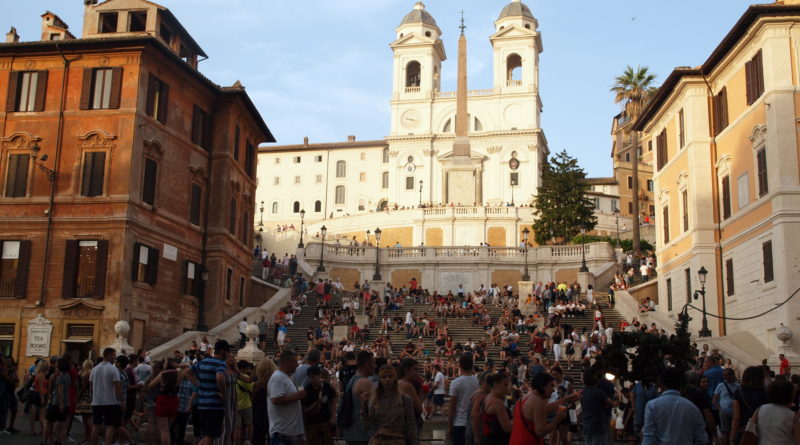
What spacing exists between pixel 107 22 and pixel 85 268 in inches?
434

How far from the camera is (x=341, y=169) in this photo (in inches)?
Answer: 4242

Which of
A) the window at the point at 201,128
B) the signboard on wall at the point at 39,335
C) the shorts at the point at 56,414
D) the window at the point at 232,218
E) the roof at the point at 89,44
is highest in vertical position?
the roof at the point at 89,44

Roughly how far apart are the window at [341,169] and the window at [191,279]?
7059 cm

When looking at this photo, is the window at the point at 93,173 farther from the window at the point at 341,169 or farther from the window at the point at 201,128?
the window at the point at 341,169

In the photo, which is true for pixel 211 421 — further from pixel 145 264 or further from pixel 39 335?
pixel 145 264

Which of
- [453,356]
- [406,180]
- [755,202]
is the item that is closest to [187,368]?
[453,356]

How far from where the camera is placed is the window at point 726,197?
1387 inches

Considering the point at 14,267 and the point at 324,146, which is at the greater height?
the point at 324,146

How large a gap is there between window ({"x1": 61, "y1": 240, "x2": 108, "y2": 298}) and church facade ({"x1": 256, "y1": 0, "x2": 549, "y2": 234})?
55.6 m

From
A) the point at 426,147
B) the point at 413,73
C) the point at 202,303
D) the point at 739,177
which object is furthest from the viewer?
the point at 413,73

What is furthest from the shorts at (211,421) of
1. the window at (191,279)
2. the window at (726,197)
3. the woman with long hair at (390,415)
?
the window at (726,197)

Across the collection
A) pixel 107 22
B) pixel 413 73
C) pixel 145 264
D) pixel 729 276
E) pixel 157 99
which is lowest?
pixel 145 264

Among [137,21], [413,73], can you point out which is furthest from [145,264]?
[413,73]

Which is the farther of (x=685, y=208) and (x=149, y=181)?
(x=685, y=208)
